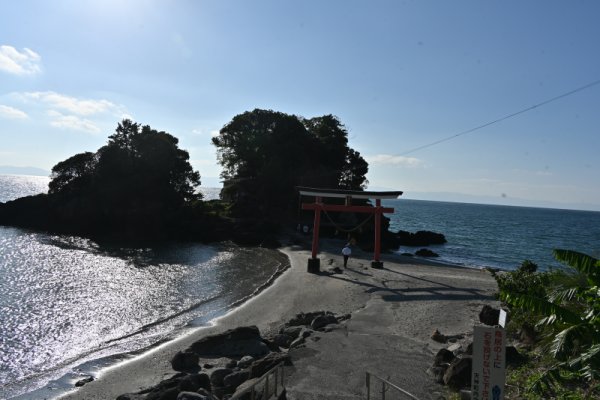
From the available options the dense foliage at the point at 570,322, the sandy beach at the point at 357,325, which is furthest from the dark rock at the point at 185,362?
the dense foliage at the point at 570,322

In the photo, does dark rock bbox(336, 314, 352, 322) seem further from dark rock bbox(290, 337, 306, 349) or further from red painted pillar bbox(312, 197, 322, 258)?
red painted pillar bbox(312, 197, 322, 258)

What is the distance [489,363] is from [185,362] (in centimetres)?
958

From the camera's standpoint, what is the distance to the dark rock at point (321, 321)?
1642 centimetres

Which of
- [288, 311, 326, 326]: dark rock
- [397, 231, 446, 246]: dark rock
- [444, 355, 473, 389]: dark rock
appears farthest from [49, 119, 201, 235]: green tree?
[444, 355, 473, 389]: dark rock

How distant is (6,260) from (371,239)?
35.7m

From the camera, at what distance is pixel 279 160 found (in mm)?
58312

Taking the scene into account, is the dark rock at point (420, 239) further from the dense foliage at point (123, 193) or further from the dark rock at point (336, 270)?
the dark rock at point (336, 270)

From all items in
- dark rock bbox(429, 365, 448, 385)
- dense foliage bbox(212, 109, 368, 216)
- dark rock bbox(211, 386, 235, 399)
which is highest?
dense foliage bbox(212, 109, 368, 216)

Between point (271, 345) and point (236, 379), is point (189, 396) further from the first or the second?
point (271, 345)

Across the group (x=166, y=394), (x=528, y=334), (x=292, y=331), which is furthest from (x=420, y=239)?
(x=166, y=394)

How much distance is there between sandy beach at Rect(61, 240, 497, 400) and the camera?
441 inches

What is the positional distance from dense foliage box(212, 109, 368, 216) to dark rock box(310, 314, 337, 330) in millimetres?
40515

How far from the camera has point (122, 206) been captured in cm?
5484

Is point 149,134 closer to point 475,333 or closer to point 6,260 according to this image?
point 6,260
